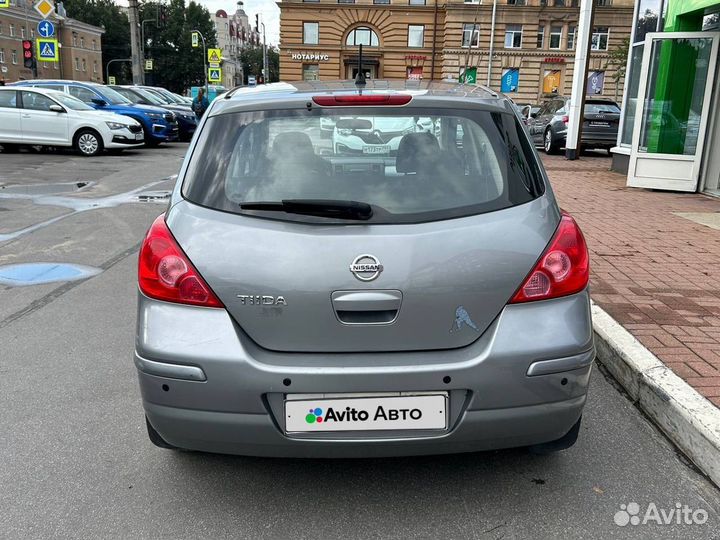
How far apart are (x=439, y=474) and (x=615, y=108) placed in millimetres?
19169

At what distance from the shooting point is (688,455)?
3203 millimetres

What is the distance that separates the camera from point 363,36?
5641cm

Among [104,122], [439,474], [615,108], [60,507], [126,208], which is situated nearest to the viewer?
[60,507]

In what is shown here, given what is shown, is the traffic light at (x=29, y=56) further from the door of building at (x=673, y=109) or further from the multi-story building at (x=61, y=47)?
the multi-story building at (x=61, y=47)

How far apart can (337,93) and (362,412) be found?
135 cm

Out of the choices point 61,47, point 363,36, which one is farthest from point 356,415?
point 61,47

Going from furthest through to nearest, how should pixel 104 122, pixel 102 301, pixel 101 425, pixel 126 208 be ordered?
pixel 104 122
pixel 126 208
pixel 102 301
pixel 101 425

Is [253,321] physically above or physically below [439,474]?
above

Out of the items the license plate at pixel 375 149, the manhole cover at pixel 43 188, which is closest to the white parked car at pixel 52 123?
the manhole cover at pixel 43 188

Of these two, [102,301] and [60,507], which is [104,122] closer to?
[102,301]

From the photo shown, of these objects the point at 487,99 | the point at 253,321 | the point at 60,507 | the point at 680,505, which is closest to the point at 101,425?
the point at 60,507

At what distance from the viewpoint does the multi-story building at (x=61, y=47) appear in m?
75.9

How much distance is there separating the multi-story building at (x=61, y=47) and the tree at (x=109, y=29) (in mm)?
4313

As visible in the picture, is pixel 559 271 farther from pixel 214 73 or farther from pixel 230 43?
pixel 230 43
